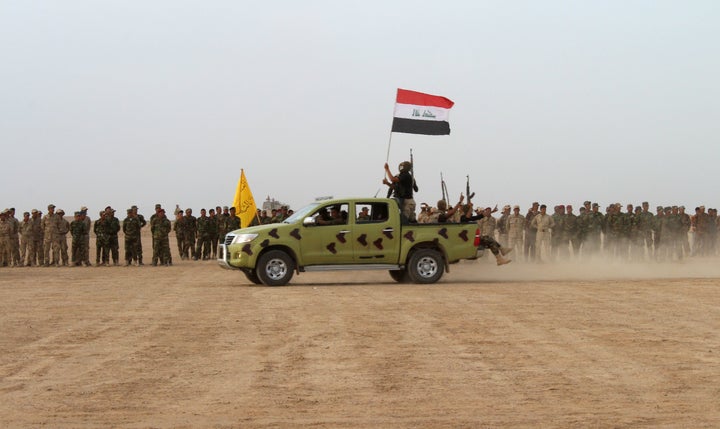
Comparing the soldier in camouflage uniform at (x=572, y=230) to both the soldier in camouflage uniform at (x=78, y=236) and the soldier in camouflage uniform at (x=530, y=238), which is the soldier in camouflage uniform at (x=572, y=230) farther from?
the soldier in camouflage uniform at (x=78, y=236)

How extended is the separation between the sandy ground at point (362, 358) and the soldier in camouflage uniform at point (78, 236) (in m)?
11.3

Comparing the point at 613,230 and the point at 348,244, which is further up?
the point at 613,230

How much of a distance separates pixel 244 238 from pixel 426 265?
3.72 meters

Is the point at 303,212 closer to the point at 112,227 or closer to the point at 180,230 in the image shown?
the point at 112,227

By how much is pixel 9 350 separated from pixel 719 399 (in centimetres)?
741

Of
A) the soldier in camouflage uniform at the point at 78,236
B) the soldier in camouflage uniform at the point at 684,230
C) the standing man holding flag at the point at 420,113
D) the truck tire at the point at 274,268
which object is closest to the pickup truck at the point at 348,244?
the truck tire at the point at 274,268

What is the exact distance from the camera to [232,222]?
35375 millimetres

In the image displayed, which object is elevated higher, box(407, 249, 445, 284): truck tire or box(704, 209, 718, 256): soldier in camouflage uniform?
box(704, 209, 718, 256): soldier in camouflage uniform

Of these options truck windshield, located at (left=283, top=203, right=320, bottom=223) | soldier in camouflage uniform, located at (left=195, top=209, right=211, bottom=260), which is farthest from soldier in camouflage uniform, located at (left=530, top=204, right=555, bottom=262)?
truck windshield, located at (left=283, top=203, right=320, bottom=223)

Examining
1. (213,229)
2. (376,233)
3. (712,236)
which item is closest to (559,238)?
(712,236)

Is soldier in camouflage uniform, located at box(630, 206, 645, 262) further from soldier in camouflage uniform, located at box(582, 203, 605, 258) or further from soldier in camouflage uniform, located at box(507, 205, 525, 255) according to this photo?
soldier in camouflage uniform, located at box(507, 205, 525, 255)

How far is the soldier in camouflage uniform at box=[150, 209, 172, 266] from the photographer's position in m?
32.2

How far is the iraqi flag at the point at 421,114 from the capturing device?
2552cm

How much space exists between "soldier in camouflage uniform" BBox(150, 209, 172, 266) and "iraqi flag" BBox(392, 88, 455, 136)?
31.8ft
